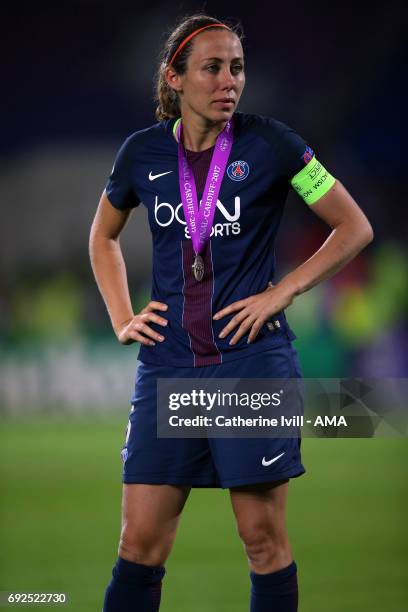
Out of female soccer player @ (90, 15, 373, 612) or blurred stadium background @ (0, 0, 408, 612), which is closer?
female soccer player @ (90, 15, 373, 612)

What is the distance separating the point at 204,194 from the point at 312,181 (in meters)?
0.25

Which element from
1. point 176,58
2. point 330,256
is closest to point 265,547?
point 330,256

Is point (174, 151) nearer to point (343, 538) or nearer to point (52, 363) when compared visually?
point (343, 538)

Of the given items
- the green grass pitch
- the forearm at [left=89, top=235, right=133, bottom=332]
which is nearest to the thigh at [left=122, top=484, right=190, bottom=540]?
the forearm at [left=89, top=235, right=133, bottom=332]

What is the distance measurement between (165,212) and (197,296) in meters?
0.22

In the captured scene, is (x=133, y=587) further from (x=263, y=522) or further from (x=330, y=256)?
(x=330, y=256)

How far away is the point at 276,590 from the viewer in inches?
88.9

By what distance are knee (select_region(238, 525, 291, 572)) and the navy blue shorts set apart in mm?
123

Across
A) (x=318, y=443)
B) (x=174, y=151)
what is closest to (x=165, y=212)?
(x=174, y=151)

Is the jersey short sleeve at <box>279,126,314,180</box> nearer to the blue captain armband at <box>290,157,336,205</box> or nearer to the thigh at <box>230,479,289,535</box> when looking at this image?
the blue captain armband at <box>290,157,336,205</box>

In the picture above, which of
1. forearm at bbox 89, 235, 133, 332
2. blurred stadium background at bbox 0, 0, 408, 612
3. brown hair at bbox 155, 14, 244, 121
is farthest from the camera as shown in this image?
blurred stadium background at bbox 0, 0, 408, 612

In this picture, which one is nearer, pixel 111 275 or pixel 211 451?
pixel 211 451

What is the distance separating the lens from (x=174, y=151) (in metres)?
2.38

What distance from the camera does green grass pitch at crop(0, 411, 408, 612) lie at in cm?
333
